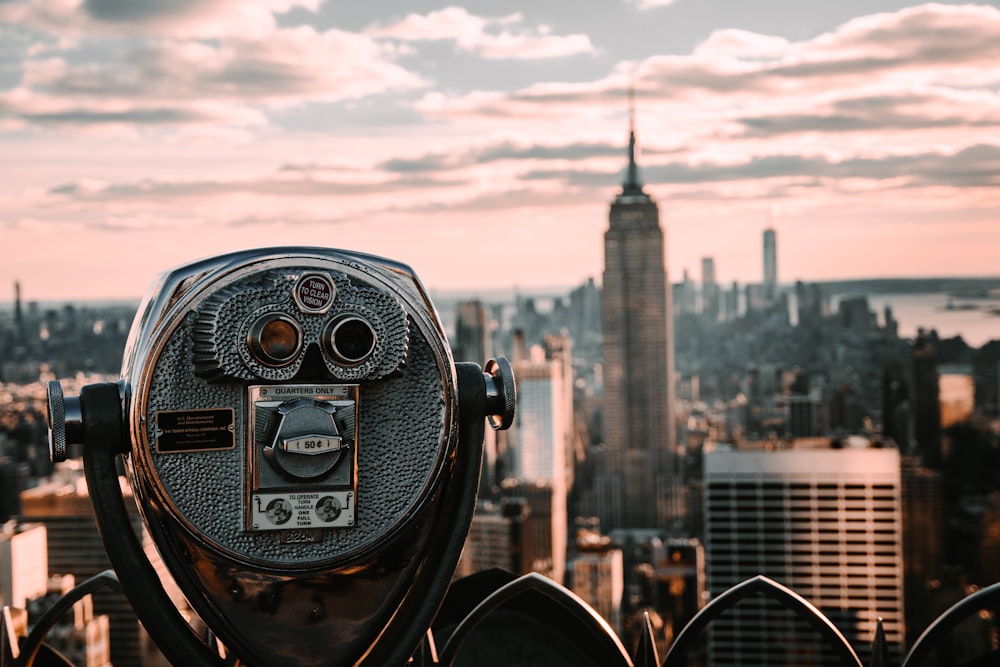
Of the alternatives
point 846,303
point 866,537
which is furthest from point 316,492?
point 846,303

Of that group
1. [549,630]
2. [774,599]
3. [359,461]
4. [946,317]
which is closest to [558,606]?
[549,630]

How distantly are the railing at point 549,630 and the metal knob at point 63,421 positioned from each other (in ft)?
1.63

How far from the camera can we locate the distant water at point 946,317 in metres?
44.3

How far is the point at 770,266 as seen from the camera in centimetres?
6781

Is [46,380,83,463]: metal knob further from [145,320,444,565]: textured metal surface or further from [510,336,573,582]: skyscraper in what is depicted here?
[510,336,573,582]: skyscraper

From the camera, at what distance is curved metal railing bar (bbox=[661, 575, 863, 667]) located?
2.23 meters

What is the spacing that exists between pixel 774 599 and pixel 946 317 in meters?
46.5

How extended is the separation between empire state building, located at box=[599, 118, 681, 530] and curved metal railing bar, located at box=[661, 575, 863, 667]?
6672 centimetres

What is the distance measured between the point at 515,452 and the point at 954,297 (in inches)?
1240

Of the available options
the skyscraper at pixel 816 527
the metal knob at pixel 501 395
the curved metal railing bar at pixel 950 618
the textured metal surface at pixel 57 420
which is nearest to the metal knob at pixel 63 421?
the textured metal surface at pixel 57 420

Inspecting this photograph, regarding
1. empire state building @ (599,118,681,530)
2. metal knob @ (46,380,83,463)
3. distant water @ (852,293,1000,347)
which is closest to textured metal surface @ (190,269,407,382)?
metal knob @ (46,380,83,463)

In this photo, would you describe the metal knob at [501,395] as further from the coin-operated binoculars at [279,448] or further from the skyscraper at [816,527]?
the skyscraper at [816,527]

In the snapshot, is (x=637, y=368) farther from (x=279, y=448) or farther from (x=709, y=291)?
(x=279, y=448)

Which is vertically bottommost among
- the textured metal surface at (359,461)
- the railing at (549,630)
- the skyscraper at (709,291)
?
the railing at (549,630)
